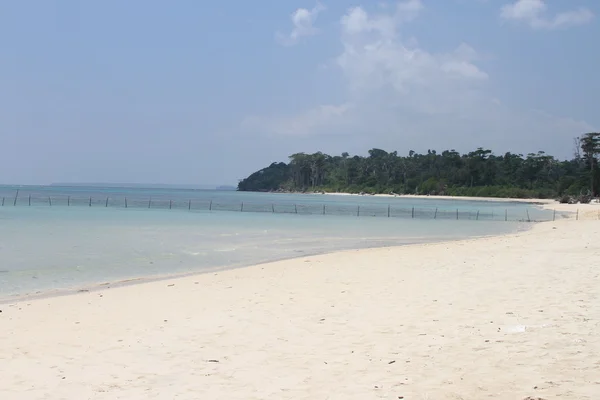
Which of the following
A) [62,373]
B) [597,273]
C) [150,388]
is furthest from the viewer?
[597,273]

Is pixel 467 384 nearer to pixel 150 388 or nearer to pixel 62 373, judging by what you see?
pixel 150 388

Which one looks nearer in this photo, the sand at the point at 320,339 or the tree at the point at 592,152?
the sand at the point at 320,339

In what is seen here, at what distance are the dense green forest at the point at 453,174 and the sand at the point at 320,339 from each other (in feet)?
257

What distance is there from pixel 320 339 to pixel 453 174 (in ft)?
465

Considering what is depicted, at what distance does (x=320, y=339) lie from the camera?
7.13 metres

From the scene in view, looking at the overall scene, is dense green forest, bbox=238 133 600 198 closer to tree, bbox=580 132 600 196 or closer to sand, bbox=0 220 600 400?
tree, bbox=580 132 600 196

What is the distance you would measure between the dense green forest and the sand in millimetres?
78242

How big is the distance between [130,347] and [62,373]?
1117 millimetres

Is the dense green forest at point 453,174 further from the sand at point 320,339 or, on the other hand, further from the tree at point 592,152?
the sand at point 320,339

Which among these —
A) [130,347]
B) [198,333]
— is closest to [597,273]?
[198,333]

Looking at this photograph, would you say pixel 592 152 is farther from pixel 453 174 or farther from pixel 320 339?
pixel 320 339

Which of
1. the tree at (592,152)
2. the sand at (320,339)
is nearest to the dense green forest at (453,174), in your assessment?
the tree at (592,152)

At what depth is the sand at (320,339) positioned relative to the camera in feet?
17.5

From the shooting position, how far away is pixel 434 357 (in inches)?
239
